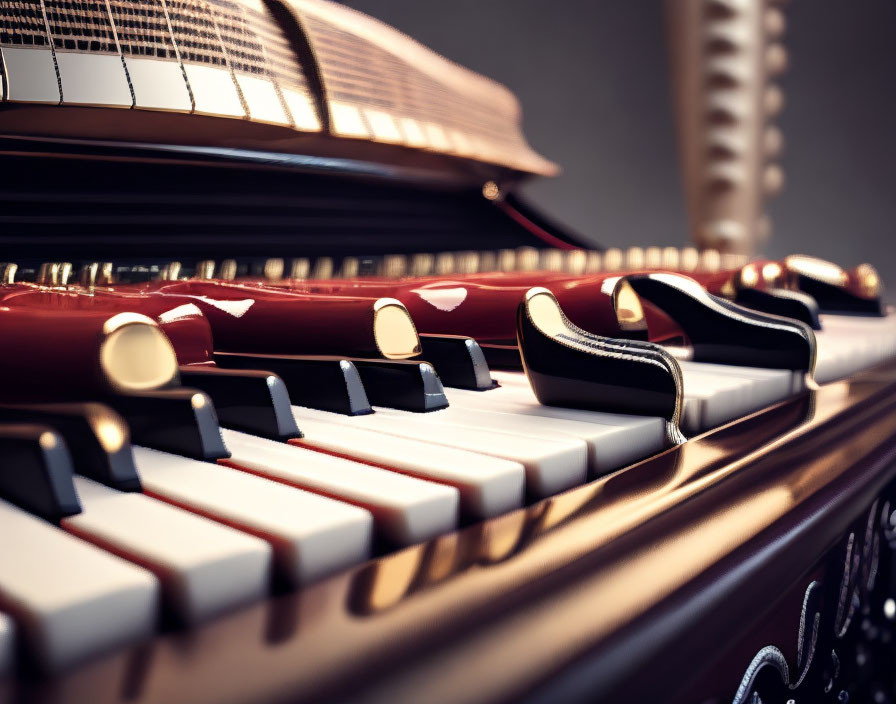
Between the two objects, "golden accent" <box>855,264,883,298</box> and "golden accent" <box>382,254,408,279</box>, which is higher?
"golden accent" <box>382,254,408,279</box>

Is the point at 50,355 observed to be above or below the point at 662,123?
below

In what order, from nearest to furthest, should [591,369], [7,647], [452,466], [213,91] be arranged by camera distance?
1. [7,647]
2. [452,466]
3. [591,369]
4. [213,91]

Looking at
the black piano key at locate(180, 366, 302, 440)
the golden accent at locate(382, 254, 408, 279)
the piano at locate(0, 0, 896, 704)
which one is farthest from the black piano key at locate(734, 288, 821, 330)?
the black piano key at locate(180, 366, 302, 440)

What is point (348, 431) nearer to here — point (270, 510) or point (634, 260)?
point (270, 510)

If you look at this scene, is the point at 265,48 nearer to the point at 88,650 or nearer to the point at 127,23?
the point at 127,23

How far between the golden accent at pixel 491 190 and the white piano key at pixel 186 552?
1.70 metres

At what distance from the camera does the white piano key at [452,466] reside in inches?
20.6

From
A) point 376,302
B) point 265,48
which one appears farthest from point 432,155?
point 376,302

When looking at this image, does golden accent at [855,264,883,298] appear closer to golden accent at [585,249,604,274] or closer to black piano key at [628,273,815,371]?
golden accent at [585,249,604,274]

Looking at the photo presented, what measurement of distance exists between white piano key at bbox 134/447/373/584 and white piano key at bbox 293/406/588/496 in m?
0.15

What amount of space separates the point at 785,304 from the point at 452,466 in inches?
40.7

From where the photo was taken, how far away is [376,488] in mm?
502

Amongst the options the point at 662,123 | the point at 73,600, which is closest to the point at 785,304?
the point at 73,600

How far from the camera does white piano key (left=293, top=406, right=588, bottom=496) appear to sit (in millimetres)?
575
